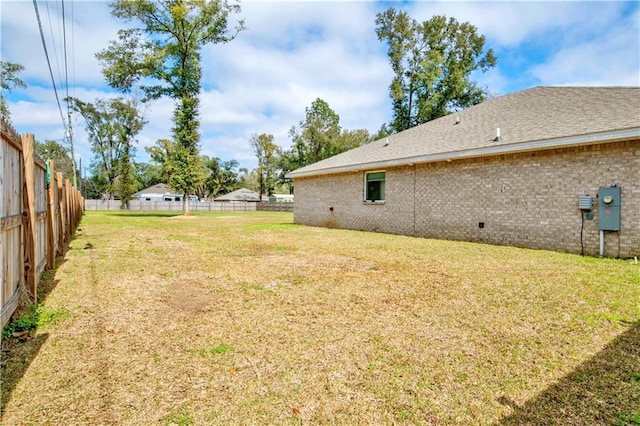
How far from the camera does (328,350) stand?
2758mm

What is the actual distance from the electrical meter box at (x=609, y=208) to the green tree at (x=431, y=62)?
72.3ft

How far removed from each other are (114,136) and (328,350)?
1829 inches

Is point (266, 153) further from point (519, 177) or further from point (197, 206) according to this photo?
point (519, 177)

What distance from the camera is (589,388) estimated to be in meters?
2.21

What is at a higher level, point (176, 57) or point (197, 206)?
point (176, 57)

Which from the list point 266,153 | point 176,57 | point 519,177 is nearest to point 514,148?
point 519,177

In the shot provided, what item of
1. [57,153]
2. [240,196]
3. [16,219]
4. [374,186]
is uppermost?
[57,153]

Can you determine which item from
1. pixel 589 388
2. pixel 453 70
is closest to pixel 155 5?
pixel 453 70

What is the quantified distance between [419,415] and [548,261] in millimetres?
5995

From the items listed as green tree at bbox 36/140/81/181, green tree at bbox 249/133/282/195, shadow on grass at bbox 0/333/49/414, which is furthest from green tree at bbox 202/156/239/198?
shadow on grass at bbox 0/333/49/414

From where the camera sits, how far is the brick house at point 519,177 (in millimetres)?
7023

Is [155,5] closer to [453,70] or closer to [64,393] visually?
[453,70]

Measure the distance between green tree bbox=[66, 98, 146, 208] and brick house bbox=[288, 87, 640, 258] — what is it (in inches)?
1356

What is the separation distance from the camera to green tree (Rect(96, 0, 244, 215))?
24.2m
